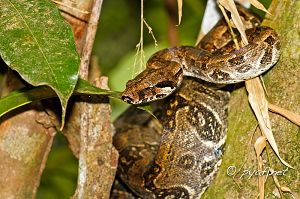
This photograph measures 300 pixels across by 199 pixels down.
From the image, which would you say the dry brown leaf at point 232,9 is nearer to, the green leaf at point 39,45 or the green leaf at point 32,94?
the green leaf at point 32,94

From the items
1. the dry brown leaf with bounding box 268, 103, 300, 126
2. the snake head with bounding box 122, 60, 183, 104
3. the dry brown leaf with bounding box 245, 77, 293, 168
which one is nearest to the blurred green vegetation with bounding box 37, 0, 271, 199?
the snake head with bounding box 122, 60, 183, 104

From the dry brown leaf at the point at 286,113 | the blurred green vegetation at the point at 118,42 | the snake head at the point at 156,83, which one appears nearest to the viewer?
the dry brown leaf at the point at 286,113

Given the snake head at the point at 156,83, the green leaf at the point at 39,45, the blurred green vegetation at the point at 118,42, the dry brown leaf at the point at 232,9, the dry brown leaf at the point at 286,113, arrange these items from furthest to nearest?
1. the blurred green vegetation at the point at 118,42
2. the snake head at the point at 156,83
3. the dry brown leaf at the point at 232,9
4. the dry brown leaf at the point at 286,113
5. the green leaf at the point at 39,45

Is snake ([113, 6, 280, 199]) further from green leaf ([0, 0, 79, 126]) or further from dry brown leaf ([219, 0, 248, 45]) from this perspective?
green leaf ([0, 0, 79, 126])

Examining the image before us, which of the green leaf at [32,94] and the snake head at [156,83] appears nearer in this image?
the green leaf at [32,94]

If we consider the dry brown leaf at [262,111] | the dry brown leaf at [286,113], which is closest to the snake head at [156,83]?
the dry brown leaf at [262,111]

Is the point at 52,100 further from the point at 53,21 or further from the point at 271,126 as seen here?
the point at 271,126

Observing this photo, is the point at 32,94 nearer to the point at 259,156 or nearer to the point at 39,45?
the point at 39,45
